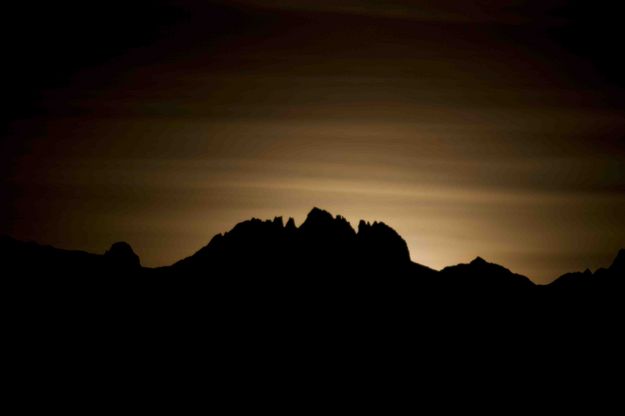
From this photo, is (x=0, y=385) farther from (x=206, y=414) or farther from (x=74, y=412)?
(x=206, y=414)

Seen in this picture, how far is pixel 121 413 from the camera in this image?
19200cm

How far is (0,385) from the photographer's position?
198750mm

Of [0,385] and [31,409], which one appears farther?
[0,385]

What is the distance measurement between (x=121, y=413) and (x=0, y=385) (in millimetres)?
25822

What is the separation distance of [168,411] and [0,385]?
33.0 m

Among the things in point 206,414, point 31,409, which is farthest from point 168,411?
point 31,409

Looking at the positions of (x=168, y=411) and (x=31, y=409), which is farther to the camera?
(x=168, y=411)

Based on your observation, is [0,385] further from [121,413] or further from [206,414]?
[206,414]

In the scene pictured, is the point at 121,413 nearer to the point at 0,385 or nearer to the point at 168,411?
the point at 168,411

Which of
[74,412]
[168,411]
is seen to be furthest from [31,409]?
[168,411]

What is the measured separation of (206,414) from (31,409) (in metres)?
33.5

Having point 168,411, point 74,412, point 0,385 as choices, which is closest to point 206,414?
point 168,411

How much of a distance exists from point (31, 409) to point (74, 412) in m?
8.07

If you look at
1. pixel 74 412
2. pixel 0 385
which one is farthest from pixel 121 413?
pixel 0 385
